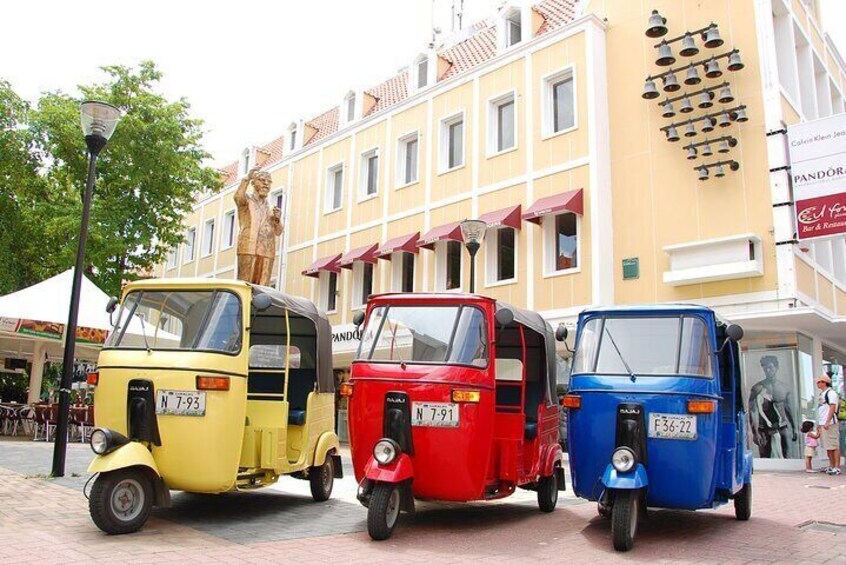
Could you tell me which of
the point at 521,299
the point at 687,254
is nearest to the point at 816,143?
the point at 687,254

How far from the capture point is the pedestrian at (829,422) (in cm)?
1448

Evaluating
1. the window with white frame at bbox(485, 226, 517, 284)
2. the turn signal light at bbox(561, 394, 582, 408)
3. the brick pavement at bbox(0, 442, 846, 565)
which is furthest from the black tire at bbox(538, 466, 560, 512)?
the window with white frame at bbox(485, 226, 517, 284)

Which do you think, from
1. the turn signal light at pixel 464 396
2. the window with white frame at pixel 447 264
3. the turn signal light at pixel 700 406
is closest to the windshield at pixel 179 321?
the turn signal light at pixel 464 396

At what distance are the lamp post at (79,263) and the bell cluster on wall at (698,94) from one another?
1213cm

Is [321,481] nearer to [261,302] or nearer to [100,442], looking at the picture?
[261,302]

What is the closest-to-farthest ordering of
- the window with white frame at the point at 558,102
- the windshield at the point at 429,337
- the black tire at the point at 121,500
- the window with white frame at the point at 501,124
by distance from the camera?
the black tire at the point at 121,500
the windshield at the point at 429,337
the window with white frame at the point at 558,102
the window with white frame at the point at 501,124

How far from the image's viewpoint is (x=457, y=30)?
31891 mm

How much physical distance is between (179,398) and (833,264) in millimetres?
18744

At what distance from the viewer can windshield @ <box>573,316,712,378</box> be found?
7.26 metres

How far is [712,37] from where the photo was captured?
54.2ft

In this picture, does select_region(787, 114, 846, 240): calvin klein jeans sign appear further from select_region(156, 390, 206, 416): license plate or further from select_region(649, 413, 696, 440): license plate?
select_region(156, 390, 206, 416): license plate

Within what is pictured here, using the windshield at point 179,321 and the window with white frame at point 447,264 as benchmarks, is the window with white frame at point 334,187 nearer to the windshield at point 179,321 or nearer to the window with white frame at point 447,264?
the window with white frame at point 447,264

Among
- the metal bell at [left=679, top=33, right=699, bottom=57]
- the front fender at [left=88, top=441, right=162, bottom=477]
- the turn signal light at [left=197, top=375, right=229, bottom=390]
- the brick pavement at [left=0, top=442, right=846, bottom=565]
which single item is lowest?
the brick pavement at [left=0, top=442, right=846, bottom=565]

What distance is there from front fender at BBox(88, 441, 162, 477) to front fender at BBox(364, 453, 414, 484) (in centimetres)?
202
